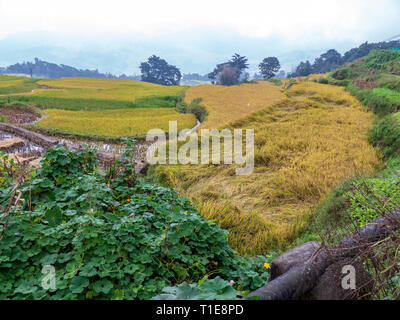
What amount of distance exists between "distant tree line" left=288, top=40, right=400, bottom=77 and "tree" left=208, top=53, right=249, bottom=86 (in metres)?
9.29

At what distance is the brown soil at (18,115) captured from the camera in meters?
10.6

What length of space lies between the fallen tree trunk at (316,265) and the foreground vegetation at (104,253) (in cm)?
18

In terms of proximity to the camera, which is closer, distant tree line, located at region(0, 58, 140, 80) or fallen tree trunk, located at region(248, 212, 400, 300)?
fallen tree trunk, located at region(248, 212, 400, 300)

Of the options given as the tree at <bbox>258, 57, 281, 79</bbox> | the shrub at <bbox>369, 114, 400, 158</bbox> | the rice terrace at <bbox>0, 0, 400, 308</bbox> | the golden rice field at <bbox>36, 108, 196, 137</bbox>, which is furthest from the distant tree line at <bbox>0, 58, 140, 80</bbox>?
the shrub at <bbox>369, 114, 400, 158</bbox>

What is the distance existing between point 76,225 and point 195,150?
174 inches

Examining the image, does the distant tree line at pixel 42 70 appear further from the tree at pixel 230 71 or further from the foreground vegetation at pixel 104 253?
the foreground vegetation at pixel 104 253

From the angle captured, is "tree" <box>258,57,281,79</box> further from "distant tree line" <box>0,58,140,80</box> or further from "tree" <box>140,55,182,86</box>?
"distant tree line" <box>0,58,140,80</box>

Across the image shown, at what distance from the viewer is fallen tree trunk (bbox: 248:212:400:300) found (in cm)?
109

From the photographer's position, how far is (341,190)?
312 centimetres

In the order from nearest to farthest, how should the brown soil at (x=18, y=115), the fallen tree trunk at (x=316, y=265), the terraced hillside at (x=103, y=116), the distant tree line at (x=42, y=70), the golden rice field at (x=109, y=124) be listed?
the fallen tree trunk at (x=316, y=265) → the golden rice field at (x=109, y=124) → the terraced hillside at (x=103, y=116) → the brown soil at (x=18, y=115) → the distant tree line at (x=42, y=70)

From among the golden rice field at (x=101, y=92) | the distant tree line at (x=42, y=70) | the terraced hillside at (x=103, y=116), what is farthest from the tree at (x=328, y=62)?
the distant tree line at (x=42, y=70)

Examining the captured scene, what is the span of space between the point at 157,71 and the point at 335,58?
101 feet
